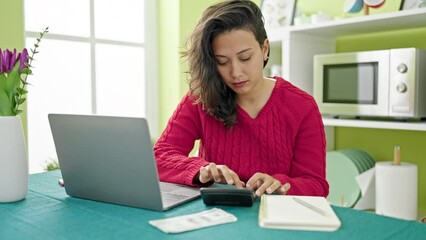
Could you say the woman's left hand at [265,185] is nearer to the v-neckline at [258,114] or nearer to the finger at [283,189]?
the finger at [283,189]

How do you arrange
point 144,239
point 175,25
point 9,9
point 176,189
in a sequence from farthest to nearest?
point 175,25 → point 9,9 → point 176,189 → point 144,239

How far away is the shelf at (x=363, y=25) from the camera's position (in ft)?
6.09

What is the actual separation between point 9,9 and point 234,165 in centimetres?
152

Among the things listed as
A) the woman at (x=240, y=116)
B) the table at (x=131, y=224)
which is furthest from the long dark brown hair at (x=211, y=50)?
the table at (x=131, y=224)

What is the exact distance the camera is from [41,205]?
99 centimetres

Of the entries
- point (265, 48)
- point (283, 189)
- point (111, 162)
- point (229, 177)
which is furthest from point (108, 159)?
point (265, 48)

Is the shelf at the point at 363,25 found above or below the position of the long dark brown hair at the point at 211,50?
above

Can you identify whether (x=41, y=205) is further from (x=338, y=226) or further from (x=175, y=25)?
(x=175, y=25)

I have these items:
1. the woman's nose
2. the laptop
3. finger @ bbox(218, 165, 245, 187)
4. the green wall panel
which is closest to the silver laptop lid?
the laptop

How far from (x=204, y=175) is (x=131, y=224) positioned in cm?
32

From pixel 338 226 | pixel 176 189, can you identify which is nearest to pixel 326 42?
pixel 176 189

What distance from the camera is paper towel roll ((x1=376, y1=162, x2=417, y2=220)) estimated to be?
1.88 metres

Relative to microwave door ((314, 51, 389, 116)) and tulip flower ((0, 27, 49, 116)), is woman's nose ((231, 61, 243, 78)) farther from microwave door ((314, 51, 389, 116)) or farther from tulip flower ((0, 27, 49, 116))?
microwave door ((314, 51, 389, 116))

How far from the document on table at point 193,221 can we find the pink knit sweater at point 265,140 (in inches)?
15.1
